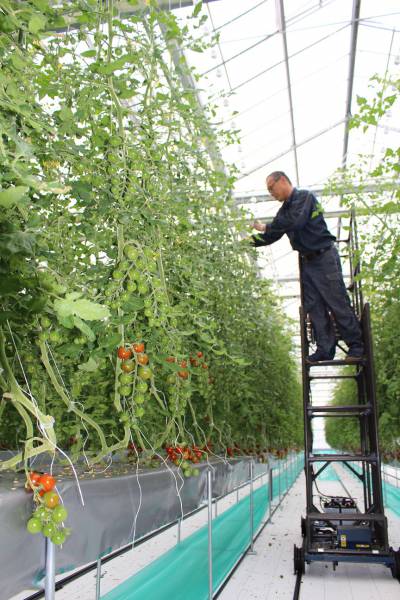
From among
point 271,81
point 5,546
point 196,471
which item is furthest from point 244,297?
point 271,81

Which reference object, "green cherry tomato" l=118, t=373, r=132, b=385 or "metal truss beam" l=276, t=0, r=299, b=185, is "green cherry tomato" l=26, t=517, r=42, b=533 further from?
"metal truss beam" l=276, t=0, r=299, b=185

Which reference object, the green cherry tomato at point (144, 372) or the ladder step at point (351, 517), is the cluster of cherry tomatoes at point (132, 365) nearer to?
the green cherry tomato at point (144, 372)

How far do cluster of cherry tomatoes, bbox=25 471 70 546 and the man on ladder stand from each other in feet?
8.30

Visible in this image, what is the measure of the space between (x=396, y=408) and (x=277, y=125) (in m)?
4.72

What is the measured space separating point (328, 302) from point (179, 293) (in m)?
1.64

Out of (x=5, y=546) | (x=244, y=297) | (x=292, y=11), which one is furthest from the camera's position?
(x=292, y=11)

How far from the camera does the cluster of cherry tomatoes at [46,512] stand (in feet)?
3.69

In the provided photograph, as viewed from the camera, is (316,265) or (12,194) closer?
(12,194)

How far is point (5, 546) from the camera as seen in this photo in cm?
117

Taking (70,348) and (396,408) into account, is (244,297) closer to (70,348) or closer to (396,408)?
(396,408)

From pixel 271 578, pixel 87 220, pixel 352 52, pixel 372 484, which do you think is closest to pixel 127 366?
pixel 87 220

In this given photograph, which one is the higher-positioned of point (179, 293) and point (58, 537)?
point (179, 293)

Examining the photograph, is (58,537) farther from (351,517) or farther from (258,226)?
(351,517)

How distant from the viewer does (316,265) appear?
3.66 m
